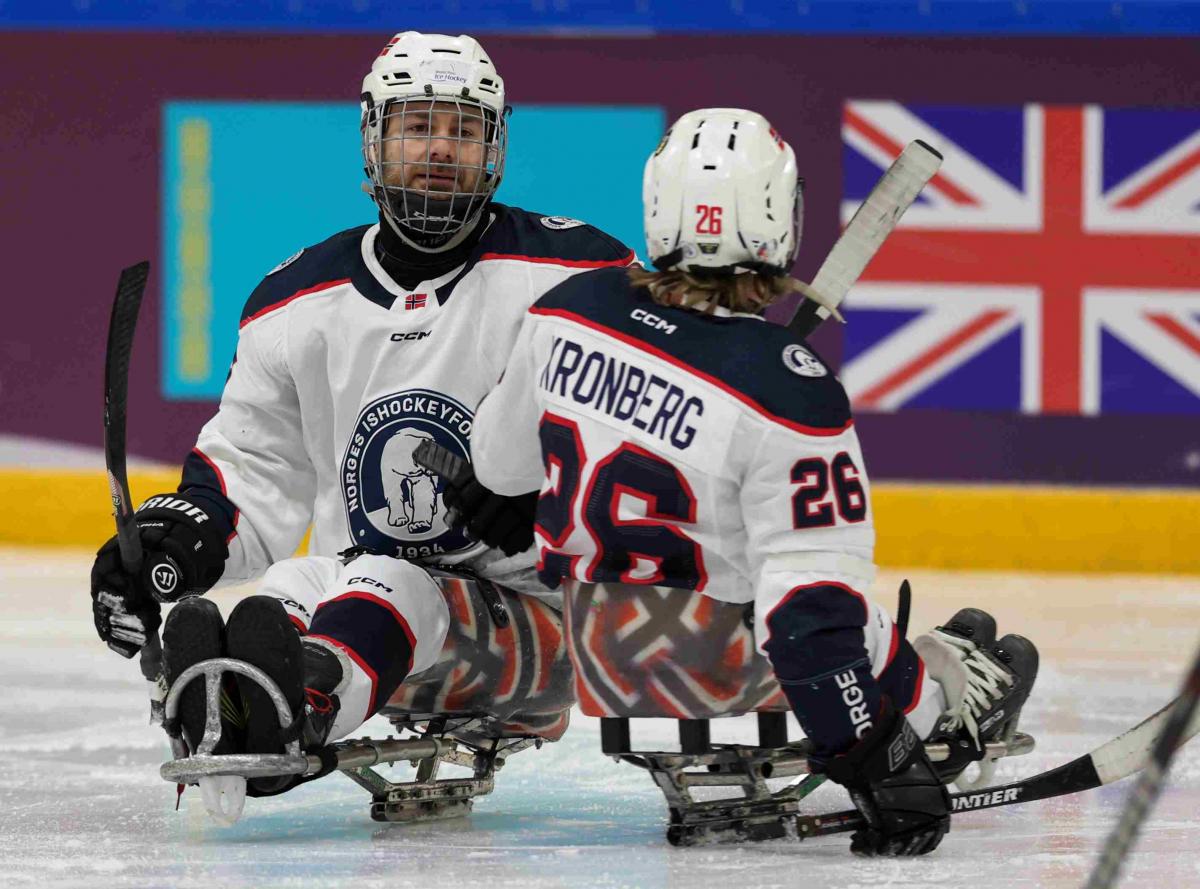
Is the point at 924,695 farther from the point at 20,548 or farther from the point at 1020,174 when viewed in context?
the point at 20,548

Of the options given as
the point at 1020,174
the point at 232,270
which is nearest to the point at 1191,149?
the point at 1020,174

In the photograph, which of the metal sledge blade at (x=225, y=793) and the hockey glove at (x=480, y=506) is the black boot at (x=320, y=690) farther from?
the hockey glove at (x=480, y=506)

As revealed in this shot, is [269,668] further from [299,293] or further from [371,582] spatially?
[299,293]

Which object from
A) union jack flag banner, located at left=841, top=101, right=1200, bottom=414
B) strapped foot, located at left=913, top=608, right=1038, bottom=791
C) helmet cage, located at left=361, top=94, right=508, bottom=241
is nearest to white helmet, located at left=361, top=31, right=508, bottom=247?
helmet cage, located at left=361, top=94, right=508, bottom=241

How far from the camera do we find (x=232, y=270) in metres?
6.54

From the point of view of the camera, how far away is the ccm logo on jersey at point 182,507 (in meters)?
2.81

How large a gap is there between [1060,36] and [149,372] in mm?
2961

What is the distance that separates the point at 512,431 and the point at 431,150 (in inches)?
18.3

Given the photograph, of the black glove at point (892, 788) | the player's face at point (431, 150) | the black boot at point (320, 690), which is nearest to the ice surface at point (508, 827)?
the black glove at point (892, 788)

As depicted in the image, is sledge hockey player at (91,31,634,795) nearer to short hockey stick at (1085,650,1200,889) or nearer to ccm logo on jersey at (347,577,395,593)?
ccm logo on jersey at (347,577,395,593)

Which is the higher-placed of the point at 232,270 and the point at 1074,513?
the point at 232,270

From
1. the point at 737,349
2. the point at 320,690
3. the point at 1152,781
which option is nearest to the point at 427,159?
the point at 737,349

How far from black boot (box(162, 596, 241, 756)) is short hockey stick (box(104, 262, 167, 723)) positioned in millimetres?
193

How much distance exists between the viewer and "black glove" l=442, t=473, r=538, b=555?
8.75ft
